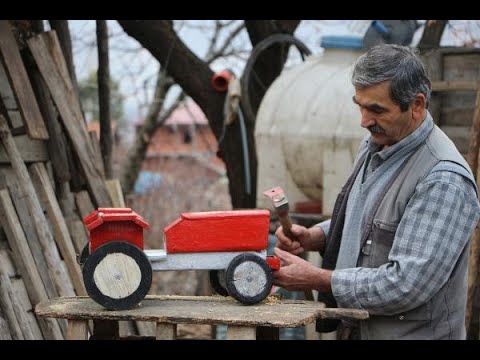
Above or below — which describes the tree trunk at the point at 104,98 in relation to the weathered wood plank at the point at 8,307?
above

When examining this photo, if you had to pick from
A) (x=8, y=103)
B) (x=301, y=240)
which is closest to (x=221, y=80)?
(x=8, y=103)

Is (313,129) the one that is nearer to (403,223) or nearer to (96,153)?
(96,153)

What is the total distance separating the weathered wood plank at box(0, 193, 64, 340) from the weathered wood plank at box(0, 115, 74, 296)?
0.12 meters

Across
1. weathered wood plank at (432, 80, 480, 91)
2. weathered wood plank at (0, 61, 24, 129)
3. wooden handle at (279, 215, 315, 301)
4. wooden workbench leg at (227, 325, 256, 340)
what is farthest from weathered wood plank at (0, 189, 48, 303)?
weathered wood plank at (432, 80, 480, 91)

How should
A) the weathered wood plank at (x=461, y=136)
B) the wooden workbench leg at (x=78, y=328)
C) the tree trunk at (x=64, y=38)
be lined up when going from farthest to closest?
the tree trunk at (x=64, y=38) → the weathered wood plank at (x=461, y=136) → the wooden workbench leg at (x=78, y=328)

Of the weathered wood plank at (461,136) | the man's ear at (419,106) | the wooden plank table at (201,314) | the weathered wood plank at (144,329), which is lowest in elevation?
the weathered wood plank at (144,329)

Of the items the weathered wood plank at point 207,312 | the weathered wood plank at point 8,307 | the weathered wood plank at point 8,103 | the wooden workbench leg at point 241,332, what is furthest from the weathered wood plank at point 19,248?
the wooden workbench leg at point 241,332

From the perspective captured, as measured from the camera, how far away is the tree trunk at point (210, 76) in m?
8.57

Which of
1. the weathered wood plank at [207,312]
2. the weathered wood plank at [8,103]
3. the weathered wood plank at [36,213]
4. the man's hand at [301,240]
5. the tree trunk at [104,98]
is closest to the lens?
Result: the weathered wood plank at [207,312]

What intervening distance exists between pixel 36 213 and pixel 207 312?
107 inches

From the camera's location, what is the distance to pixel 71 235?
6.43 meters

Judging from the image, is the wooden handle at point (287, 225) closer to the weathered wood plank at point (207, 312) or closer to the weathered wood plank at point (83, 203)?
the weathered wood plank at point (207, 312)

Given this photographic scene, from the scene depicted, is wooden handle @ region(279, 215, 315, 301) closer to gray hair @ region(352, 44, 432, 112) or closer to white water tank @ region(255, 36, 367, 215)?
gray hair @ region(352, 44, 432, 112)

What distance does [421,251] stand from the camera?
349 cm
